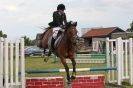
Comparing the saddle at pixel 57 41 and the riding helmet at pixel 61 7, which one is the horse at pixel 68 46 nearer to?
the saddle at pixel 57 41

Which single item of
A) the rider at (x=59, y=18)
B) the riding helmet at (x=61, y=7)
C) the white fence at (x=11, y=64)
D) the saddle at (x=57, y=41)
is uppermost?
the riding helmet at (x=61, y=7)

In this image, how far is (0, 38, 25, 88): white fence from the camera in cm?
1337

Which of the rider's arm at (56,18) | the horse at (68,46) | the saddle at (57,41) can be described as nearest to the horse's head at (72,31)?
the horse at (68,46)

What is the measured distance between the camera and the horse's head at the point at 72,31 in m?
12.9

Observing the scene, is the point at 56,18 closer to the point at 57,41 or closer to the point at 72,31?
the point at 57,41

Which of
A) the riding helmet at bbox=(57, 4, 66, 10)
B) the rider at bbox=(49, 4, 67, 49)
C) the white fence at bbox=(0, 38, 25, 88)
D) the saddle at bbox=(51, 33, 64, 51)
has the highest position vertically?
the riding helmet at bbox=(57, 4, 66, 10)

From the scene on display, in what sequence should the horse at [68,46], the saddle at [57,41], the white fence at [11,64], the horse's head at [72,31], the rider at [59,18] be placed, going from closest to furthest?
the horse's head at [72,31] → the horse at [68,46] → the white fence at [11,64] → the saddle at [57,41] → the rider at [59,18]

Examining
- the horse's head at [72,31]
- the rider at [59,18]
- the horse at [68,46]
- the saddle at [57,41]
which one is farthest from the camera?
the rider at [59,18]

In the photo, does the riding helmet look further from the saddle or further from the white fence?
the white fence

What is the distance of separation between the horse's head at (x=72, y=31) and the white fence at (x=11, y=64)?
1.39m

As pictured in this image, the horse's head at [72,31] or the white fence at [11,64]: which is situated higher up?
the horse's head at [72,31]

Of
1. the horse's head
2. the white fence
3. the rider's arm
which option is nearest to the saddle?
the rider's arm

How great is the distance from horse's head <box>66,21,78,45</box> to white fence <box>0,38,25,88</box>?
1.39 m

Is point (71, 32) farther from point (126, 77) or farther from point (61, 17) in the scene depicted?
point (126, 77)
